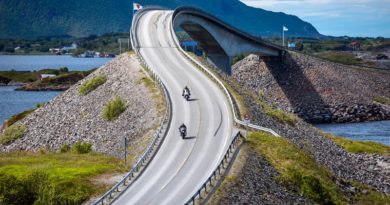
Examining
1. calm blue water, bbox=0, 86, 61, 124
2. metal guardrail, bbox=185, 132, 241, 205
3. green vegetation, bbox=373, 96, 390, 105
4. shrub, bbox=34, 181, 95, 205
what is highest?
metal guardrail, bbox=185, 132, 241, 205

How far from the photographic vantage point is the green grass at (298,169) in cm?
4023

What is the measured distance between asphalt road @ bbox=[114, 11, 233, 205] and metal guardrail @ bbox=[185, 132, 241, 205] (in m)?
0.51

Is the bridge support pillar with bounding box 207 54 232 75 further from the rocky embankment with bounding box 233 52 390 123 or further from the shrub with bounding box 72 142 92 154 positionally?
the shrub with bounding box 72 142 92 154

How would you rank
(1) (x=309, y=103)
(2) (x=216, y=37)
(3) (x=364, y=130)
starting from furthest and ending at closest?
(1) (x=309, y=103) → (2) (x=216, y=37) → (3) (x=364, y=130)

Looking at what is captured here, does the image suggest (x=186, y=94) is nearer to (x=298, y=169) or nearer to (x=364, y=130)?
(x=298, y=169)

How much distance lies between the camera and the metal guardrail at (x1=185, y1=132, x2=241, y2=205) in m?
33.7

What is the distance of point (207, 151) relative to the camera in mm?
43688

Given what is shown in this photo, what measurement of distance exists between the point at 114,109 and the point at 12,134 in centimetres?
1065

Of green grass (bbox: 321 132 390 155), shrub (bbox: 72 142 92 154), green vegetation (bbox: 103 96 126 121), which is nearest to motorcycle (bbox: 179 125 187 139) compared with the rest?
shrub (bbox: 72 142 92 154)

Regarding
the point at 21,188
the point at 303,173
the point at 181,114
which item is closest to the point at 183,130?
the point at 181,114

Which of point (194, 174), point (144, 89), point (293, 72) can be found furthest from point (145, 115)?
point (293, 72)

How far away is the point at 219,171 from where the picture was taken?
38.2 metres

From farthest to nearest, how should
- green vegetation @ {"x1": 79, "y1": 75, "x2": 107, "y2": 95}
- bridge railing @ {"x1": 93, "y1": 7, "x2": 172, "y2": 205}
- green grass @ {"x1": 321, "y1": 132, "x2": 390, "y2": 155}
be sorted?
green vegetation @ {"x1": 79, "y1": 75, "x2": 107, "y2": 95} < green grass @ {"x1": 321, "y1": 132, "x2": 390, "y2": 155} < bridge railing @ {"x1": 93, "y1": 7, "x2": 172, "y2": 205}

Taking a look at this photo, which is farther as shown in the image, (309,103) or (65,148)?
(309,103)
